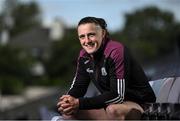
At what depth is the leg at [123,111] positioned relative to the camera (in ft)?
13.8

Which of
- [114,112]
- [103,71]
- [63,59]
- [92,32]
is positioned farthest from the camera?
[63,59]

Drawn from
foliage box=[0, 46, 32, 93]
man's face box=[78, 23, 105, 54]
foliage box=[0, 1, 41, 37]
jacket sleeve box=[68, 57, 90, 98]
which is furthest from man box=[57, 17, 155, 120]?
foliage box=[0, 1, 41, 37]

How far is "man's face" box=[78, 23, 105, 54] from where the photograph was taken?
14.5 feet

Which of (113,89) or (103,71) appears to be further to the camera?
(103,71)

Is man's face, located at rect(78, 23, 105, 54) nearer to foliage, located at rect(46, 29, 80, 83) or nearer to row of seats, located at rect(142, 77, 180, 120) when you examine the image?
row of seats, located at rect(142, 77, 180, 120)

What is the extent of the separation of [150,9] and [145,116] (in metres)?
99.9

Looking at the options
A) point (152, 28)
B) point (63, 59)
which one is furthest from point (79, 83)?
point (152, 28)

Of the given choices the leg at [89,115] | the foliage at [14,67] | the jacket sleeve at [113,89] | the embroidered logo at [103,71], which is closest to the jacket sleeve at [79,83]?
the embroidered logo at [103,71]

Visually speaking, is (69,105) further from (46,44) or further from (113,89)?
(46,44)

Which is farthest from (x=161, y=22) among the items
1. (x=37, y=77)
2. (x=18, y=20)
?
(x=37, y=77)

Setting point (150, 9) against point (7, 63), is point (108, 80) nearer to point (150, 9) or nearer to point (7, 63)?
point (7, 63)

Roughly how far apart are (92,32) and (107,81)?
1.28 ft

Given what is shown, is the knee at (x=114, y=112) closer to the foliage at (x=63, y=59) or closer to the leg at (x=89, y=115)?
the leg at (x=89, y=115)

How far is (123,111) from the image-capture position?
4230mm
